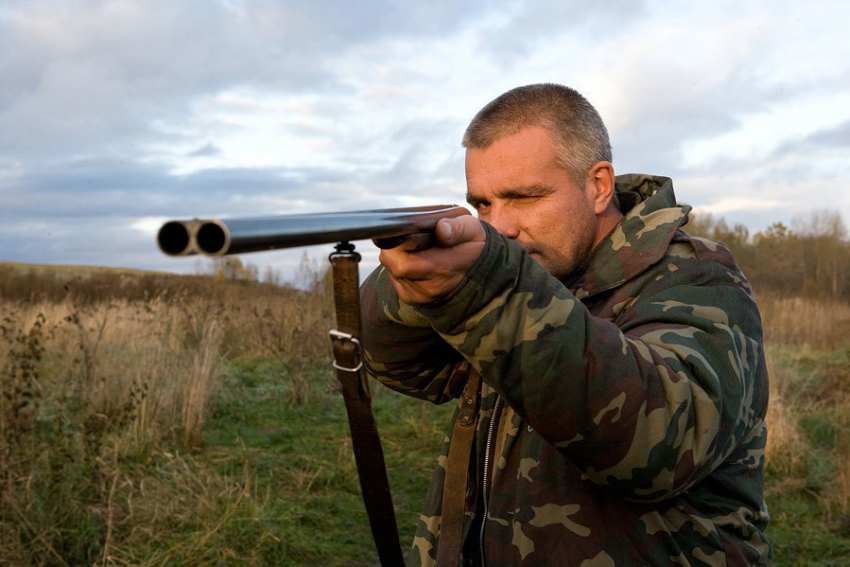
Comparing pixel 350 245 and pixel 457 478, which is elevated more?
pixel 350 245

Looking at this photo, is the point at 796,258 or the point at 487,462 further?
the point at 796,258

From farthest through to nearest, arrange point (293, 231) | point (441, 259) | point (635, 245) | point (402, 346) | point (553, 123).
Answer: point (553, 123) → point (402, 346) → point (635, 245) → point (441, 259) → point (293, 231)

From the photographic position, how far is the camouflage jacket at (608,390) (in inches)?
63.4

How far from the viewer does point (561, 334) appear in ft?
5.22

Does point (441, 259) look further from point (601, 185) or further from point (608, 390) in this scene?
point (601, 185)

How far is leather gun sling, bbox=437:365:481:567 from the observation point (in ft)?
7.40

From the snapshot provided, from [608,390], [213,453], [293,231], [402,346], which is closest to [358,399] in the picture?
[293,231]

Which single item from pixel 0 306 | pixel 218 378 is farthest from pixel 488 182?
pixel 0 306

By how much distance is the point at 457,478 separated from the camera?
232 cm

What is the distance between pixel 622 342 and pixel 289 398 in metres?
8.75

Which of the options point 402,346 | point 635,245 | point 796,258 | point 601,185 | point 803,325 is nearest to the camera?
point 635,245

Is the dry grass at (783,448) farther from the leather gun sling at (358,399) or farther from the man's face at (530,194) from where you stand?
the leather gun sling at (358,399)

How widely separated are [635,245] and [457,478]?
96 cm

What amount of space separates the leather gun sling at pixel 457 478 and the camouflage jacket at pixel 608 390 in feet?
0.24
